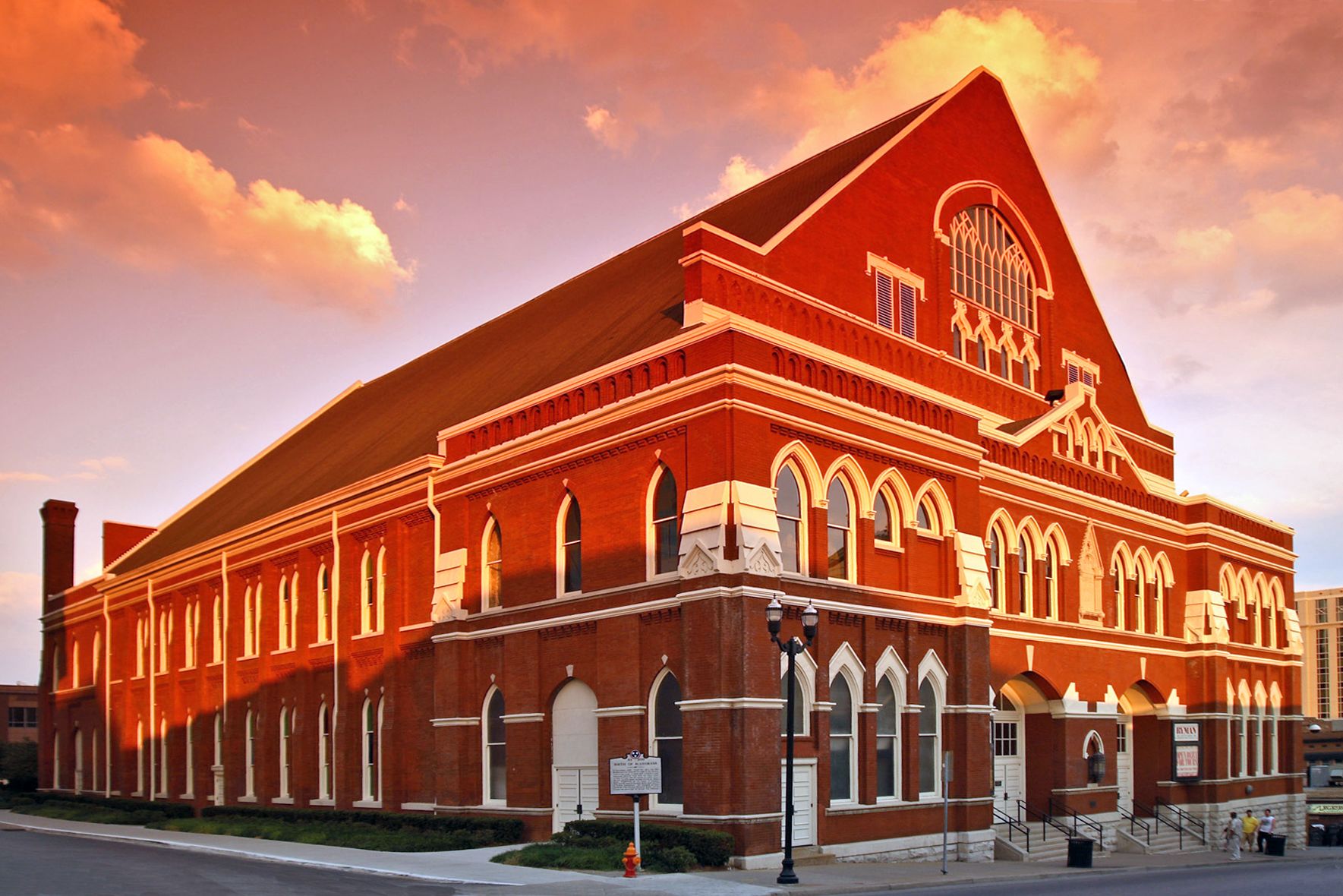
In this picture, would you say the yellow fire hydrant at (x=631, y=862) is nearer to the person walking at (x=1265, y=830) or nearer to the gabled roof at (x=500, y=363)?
the gabled roof at (x=500, y=363)

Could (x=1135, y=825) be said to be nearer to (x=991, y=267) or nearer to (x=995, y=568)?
(x=995, y=568)

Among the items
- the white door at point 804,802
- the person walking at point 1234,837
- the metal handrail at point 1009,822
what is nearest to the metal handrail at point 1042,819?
the metal handrail at point 1009,822

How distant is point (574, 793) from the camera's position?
98.8ft

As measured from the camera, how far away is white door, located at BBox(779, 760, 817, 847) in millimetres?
26969

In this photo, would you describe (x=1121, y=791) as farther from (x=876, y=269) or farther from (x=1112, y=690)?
(x=876, y=269)

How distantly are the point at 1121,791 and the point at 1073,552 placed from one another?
7780mm

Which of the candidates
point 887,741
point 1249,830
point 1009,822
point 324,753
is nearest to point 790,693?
point 887,741

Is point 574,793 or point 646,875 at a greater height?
point 574,793

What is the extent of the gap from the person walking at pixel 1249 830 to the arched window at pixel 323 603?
2893 centimetres

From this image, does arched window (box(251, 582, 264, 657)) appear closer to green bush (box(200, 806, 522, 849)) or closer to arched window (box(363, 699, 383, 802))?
green bush (box(200, 806, 522, 849))

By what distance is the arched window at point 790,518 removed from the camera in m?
28.1

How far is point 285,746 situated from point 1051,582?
24.9 metres

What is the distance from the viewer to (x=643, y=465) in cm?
2884

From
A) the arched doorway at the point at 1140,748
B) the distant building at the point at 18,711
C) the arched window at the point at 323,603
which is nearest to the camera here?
the arched doorway at the point at 1140,748
